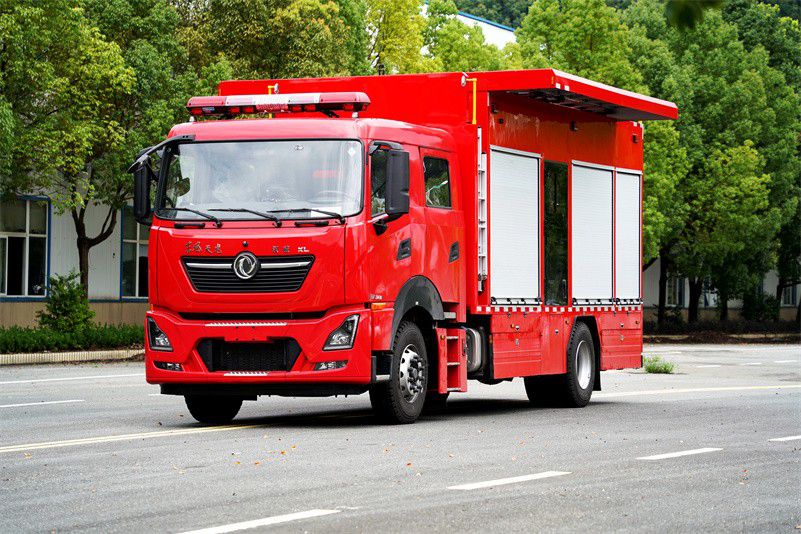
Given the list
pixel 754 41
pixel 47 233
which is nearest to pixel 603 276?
pixel 47 233

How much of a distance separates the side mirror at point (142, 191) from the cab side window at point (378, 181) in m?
2.13

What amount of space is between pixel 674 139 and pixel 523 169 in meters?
33.2

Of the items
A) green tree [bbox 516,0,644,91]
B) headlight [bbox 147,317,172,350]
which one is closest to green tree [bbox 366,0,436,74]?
green tree [bbox 516,0,644,91]

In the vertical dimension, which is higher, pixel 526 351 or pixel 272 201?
pixel 272 201

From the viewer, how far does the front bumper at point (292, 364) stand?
45.8 feet

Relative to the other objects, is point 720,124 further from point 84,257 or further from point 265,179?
point 265,179

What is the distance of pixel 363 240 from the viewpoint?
14.0 m

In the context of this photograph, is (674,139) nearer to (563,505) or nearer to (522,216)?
(522,216)

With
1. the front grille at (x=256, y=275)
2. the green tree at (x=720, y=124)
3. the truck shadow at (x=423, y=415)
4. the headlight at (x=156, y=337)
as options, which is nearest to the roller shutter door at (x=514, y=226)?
the truck shadow at (x=423, y=415)

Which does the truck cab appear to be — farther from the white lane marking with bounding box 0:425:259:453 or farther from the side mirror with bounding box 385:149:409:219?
the white lane marking with bounding box 0:425:259:453

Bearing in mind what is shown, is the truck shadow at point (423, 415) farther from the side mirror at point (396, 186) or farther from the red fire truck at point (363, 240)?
the side mirror at point (396, 186)

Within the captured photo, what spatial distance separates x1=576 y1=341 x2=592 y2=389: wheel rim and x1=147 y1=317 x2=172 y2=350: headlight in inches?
229

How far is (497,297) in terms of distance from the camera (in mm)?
16375

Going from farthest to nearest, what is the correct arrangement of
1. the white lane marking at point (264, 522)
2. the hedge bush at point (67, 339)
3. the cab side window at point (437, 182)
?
the hedge bush at point (67, 339) → the cab side window at point (437, 182) → the white lane marking at point (264, 522)
